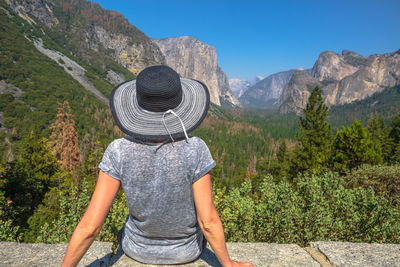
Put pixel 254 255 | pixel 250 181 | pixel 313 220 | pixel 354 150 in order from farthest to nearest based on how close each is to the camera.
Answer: pixel 354 150 → pixel 250 181 → pixel 313 220 → pixel 254 255

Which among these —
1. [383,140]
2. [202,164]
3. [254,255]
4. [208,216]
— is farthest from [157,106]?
[383,140]

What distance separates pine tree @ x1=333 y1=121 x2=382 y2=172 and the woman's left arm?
864 inches

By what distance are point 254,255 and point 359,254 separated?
104 cm

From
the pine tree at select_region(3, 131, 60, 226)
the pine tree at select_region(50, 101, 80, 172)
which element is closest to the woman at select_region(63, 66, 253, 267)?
the pine tree at select_region(3, 131, 60, 226)

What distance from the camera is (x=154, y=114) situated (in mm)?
1461

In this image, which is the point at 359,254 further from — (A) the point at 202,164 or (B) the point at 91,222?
(B) the point at 91,222

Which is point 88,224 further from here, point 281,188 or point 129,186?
point 281,188

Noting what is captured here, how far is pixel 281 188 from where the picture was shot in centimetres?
450

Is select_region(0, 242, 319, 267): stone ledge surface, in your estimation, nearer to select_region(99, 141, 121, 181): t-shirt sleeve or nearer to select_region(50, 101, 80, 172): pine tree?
select_region(99, 141, 121, 181): t-shirt sleeve

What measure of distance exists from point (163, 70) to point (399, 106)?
732 feet

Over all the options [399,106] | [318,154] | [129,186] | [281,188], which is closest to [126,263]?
[129,186]

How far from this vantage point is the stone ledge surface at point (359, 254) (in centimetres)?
216

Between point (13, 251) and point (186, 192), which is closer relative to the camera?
point (186, 192)

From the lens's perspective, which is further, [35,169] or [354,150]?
[35,169]
